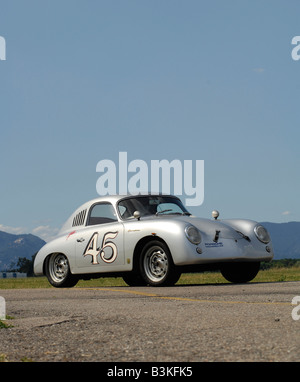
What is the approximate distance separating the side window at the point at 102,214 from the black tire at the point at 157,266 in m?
1.35

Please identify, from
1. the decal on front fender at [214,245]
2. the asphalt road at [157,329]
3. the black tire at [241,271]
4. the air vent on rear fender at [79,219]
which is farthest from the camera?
the air vent on rear fender at [79,219]

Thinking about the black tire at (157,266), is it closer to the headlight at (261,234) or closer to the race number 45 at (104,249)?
the race number 45 at (104,249)

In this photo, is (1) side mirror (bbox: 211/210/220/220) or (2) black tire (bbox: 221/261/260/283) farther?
(2) black tire (bbox: 221/261/260/283)

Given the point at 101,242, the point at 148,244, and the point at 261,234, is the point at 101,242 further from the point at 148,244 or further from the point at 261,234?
the point at 261,234

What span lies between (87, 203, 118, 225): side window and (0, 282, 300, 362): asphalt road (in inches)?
→ 131

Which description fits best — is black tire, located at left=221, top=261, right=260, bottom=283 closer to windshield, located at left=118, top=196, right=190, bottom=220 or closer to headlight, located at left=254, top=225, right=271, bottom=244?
headlight, located at left=254, top=225, right=271, bottom=244

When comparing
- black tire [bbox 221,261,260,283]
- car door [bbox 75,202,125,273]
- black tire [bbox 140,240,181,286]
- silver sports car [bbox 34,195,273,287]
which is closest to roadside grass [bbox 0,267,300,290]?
black tire [bbox 221,261,260,283]

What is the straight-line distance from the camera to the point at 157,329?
5828 mm

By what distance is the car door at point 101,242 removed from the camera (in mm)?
12094

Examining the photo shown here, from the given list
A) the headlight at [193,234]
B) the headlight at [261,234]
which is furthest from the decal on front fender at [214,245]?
the headlight at [261,234]

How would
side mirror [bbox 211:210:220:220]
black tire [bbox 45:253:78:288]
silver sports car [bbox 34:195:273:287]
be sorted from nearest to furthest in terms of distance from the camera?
silver sports car [bbox 34:195:273:287], side mirror [bbox 211:210:220:220], black tire [bbox 45:253:78:288]

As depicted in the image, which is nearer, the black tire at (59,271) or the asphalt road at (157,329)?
the asphalt road at (157,329)

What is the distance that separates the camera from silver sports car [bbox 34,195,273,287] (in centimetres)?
1116
